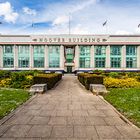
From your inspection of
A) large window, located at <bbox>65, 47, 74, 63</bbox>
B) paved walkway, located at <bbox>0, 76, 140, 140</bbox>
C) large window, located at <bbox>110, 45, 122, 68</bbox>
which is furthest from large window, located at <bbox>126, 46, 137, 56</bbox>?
paved walkway, located at <bbox>0, 76, 140, 140</bbox>

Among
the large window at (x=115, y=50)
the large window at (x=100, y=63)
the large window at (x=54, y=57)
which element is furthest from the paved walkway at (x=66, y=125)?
the large window at (x=115, y=50)

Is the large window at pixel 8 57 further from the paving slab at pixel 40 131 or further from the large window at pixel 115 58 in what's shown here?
the paving slab at pixel 40 131

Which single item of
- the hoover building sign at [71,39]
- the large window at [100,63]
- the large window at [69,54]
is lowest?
the large window at [100,63]

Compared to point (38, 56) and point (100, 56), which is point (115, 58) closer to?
point (100, 56)

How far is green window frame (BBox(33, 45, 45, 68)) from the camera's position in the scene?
2667 inches

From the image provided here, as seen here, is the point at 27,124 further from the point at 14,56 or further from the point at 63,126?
the point at 14,56

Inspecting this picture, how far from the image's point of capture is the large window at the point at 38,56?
67744 millimetres

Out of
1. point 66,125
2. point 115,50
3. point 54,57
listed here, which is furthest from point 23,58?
point 66,125

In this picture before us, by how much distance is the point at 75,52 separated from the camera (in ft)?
223

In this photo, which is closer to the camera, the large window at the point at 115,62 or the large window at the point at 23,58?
the large window at the point at 115,62

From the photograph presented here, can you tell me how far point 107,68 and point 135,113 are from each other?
56.7 m

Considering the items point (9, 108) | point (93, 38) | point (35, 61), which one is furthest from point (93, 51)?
point (9, 108)

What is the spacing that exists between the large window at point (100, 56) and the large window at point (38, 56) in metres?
13.2

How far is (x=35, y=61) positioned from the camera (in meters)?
67.8
